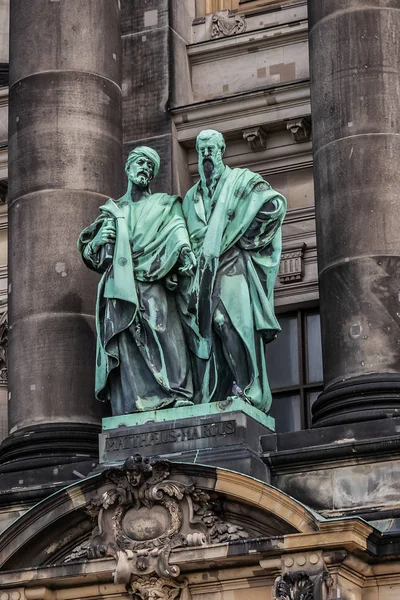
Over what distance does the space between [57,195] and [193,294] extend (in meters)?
2.51

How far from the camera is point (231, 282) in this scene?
19.1 m

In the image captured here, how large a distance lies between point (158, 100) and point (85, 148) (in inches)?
98.8

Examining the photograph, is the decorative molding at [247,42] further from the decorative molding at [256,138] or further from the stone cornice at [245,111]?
the decorative molding at [256,138]

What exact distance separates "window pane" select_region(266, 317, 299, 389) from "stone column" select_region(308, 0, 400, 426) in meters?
3.09

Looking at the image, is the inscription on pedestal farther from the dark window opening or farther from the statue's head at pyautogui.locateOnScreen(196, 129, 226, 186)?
the dark window opening

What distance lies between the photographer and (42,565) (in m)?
17.9

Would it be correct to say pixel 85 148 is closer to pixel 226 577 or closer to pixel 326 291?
pixel 326 291

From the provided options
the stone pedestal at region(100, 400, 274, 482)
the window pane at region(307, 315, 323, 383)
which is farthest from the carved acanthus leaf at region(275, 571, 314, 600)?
the window pane at region(307, 315, 323, 383)

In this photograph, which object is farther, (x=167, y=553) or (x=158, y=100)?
(x=158, y=100)

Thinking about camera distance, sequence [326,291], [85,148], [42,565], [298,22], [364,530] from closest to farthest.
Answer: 1. [364,530]
2. [42,565]
3. [326,291]
4. [85,148]
5. [298,22]

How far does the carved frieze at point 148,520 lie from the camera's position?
1739 centimetres

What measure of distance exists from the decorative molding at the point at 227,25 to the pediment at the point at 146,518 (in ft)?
25.7

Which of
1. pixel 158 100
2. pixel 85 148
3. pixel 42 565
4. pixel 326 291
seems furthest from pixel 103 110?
pixel 42 565

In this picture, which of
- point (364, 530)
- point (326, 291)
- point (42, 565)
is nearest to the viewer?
point (364, 530)
